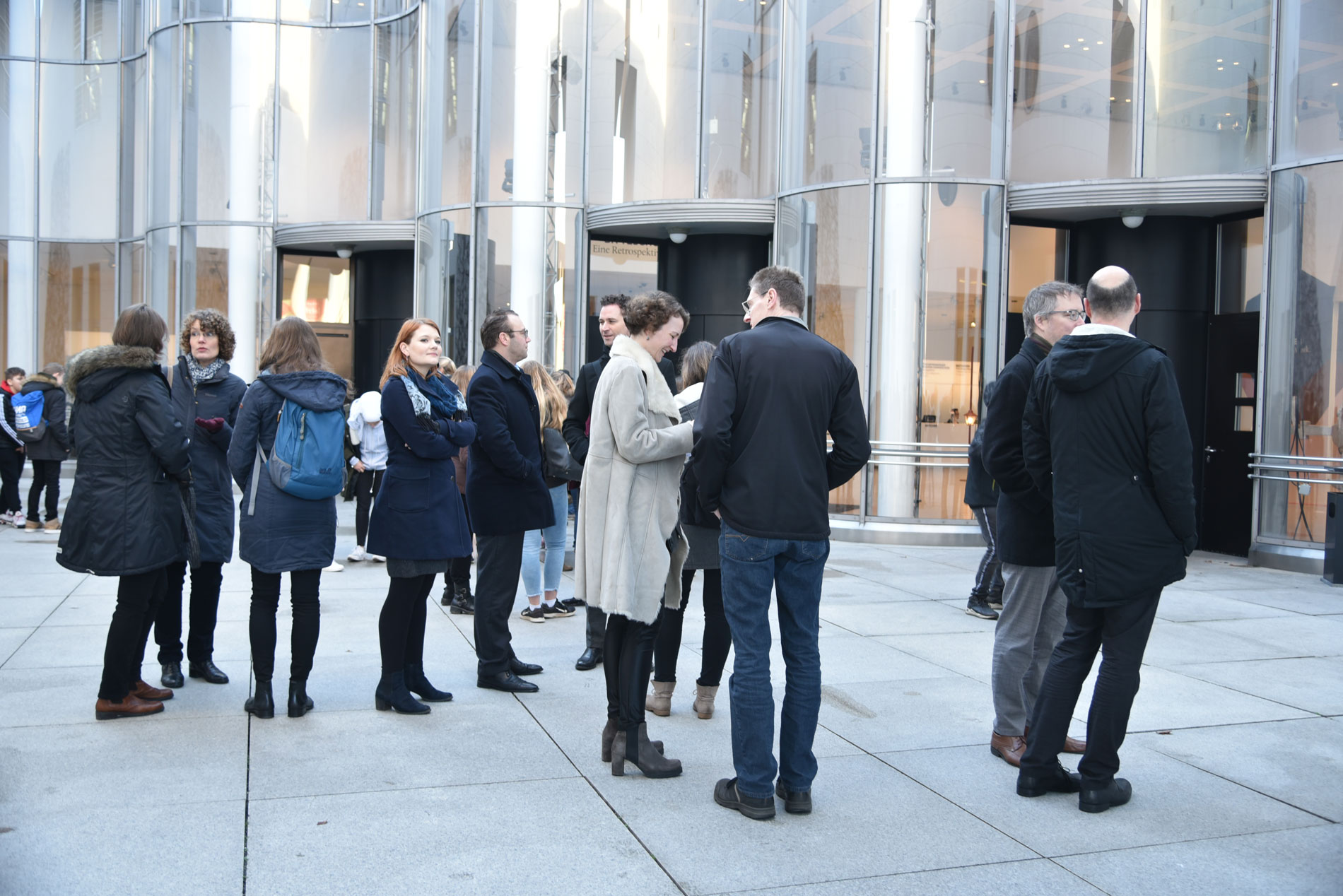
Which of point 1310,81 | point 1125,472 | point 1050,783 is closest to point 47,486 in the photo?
point 1050,783

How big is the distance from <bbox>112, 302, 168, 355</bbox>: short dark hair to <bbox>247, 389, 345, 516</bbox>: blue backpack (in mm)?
744

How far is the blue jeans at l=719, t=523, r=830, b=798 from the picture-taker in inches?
162

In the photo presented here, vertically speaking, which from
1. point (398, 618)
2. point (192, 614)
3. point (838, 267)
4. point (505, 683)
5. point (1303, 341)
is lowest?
point (505, 683)

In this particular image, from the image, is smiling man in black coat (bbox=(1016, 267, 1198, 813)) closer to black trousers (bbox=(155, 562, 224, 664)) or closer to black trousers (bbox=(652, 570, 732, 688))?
black trousers (bbox=(652, 570, 732, 688))

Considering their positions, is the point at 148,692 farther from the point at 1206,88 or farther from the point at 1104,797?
the point at 1206,88

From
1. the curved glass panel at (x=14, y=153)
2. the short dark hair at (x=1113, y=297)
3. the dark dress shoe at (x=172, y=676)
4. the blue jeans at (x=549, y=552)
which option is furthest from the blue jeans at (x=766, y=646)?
the curved glass panel at (x=14, y=153)

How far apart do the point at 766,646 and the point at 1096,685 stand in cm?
133

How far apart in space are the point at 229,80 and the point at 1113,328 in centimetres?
1761

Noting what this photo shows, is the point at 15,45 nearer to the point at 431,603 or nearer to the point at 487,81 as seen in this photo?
the point at 487,81

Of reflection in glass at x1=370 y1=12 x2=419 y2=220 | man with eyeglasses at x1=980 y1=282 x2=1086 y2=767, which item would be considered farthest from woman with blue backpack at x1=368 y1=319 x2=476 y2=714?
reflection in glass at x1=370 y1=12 x2=419 y2=220

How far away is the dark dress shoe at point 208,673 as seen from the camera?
5980 millimetres

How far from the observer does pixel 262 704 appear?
5363 mm

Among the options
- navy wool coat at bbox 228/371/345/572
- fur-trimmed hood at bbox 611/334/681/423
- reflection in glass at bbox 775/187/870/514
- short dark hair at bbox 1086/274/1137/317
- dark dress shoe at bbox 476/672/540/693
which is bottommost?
dark dress shoe at bbox 476/672/540/693

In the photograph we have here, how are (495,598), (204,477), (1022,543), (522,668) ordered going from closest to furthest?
(1022,543) < (204,477) < (495,598) < (522,668)
